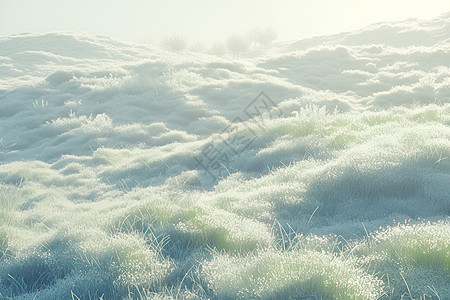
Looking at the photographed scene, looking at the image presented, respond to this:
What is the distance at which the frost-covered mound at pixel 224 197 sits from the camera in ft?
12.8

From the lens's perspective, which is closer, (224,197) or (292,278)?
(292,278)

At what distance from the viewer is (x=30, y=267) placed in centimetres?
A: 481

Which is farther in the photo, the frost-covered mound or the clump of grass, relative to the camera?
the frost-covered mound

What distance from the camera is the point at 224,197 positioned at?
6617 mm

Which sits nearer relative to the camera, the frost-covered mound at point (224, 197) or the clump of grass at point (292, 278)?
the clump of grass at point (292, 278)

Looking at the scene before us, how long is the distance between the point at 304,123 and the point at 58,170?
26.0 ft

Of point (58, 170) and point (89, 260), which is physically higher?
point (89, 260)

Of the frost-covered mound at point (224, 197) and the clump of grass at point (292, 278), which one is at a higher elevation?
the clump of grass at point (292, 278)

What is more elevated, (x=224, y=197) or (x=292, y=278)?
(x=292, y=278)

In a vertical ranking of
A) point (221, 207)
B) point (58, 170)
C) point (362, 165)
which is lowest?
point (58, 170)

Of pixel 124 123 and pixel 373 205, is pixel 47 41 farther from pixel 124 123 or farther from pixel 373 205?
pixel 373 205

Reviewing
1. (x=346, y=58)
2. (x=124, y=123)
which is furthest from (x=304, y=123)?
(x=346, y=58)

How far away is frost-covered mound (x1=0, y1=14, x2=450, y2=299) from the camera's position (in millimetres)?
3902

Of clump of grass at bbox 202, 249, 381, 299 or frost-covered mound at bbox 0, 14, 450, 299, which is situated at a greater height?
clump of grass at bbox 202, 249, 381, 299
